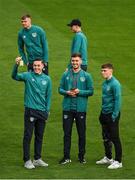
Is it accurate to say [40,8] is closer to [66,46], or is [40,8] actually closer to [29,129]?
[66,46]

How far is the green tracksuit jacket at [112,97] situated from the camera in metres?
15.0

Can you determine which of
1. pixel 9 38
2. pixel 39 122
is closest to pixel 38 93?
pixel 39 122

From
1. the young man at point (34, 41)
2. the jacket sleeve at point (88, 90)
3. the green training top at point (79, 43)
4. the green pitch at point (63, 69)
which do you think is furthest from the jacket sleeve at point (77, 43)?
the jacket sleeve at point (88, 90)

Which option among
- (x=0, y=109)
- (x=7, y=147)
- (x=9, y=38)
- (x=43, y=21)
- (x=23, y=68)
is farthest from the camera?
(x=43, y=21)

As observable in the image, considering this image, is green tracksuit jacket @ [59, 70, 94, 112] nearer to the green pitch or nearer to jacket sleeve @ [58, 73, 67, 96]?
jacket sleeve @ [58, 73, 67, 96]

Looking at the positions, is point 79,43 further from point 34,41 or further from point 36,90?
point 36,90

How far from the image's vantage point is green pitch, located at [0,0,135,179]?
50.0 feet

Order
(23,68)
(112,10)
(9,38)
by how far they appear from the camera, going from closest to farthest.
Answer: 1. (23,68)
2. (9,38)
3. (112,10)

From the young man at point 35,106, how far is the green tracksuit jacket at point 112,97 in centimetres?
113

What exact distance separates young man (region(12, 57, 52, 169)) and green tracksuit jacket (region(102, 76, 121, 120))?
1.13 meters

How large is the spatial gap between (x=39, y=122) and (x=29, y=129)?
0.27 m

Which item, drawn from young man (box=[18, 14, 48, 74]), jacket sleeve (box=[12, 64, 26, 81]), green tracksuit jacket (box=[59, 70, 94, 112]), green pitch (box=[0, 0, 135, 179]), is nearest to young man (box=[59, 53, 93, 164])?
green tracksuit jacket (box=[59, 70, 94, 112])

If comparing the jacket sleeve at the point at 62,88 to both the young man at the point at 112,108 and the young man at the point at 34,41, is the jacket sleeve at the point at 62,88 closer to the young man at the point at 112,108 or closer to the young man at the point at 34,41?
the young man at the point at 112,108

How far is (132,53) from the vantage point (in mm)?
26234
